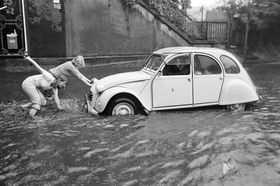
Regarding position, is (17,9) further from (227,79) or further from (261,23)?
(261,23)

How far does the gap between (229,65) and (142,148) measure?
4.02 m

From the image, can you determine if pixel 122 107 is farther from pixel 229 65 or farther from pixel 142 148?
pixel 229 65

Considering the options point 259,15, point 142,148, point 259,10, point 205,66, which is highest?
point 259,10

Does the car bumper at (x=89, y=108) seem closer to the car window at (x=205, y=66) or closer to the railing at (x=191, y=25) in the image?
the car window at (x=205, y=66)

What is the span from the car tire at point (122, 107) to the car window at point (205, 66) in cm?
183

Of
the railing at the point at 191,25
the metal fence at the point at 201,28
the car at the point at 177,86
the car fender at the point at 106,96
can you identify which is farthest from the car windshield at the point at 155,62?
the metal fence at the point at 201,28

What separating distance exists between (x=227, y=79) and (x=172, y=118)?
1.90 metres

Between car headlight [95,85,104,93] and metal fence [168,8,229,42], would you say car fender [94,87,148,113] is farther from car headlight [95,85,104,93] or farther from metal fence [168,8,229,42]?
metal fence [168,8,229,42]

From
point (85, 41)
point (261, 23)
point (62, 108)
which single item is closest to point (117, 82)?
point (62, 108)

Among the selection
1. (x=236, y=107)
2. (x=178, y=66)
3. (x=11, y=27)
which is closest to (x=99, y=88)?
(x=178, y=66)

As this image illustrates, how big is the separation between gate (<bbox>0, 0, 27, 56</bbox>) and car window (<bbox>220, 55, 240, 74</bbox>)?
925 cm

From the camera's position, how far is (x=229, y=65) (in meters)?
8.89

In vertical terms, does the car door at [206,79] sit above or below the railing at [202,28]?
below

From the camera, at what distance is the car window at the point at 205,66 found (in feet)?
28.1
